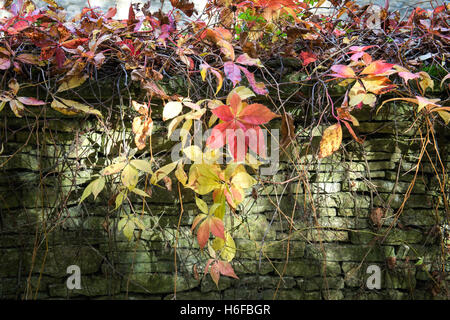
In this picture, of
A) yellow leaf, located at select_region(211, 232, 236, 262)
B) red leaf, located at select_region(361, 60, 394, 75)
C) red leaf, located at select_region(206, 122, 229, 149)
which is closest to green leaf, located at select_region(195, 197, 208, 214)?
yellow leaf, located at select_region(211, 232, 236, 262)

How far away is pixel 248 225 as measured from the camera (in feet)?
4.32

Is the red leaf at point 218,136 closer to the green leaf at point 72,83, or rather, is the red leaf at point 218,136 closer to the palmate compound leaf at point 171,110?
the palmate compound leaf at point 171,110

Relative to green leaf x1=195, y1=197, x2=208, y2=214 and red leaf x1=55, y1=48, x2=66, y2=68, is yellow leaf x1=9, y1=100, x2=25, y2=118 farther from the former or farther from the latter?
green leaf x1=195, y1=197, x2=208, y2=214

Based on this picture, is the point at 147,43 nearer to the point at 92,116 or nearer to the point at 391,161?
the point at 92,116

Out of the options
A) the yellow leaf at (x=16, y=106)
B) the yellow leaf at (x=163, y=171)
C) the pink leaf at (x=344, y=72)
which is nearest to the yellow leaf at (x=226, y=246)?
the yellow leaf at (x=163, y=171)

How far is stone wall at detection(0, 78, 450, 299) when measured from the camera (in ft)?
4.11

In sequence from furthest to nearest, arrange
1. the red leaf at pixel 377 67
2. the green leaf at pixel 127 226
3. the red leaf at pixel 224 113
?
the green leaf at pixel 127 226
the red leaf at pixel 377 67
the red leaf at pixel 224 113

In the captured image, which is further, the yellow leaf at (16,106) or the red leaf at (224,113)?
the yellow leaf at (16,106)

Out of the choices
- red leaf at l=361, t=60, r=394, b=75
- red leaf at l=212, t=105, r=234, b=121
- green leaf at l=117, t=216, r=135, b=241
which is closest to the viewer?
red leaf at l=212, t=105, r=234, b=121

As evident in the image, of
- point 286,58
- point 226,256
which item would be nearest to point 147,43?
point 286,58

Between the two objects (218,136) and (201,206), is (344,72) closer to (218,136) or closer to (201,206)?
(218,136)

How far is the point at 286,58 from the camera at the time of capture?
1285mm

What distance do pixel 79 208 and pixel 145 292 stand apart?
0.41 meters

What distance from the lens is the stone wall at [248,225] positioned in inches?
49.3
